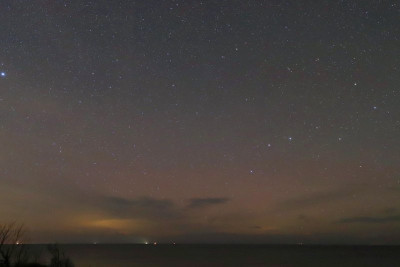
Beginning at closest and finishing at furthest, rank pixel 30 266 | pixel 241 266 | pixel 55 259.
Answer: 1. pixel 30 266
2. pixel 55 259
3. pixel 241 266

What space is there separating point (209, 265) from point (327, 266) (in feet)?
107

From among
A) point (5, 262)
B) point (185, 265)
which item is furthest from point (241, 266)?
point (5, 262)

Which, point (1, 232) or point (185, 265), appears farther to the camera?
point (185, 265)

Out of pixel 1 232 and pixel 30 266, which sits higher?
pixel 1 232

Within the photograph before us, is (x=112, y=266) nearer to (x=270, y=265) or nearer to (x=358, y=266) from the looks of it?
(x=270, y=265)

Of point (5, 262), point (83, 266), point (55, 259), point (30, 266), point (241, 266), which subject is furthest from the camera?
point (241, 266)

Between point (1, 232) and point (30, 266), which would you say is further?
point (30, 266)

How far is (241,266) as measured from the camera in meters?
96.4

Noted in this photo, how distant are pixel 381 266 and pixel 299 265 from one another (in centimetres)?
2471

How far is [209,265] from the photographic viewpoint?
9712 cm

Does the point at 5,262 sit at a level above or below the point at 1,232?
below

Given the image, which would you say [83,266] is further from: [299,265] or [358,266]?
[358,266]

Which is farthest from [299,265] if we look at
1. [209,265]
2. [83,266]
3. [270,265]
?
[83,266]

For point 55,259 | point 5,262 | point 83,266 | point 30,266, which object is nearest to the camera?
point 5,262
